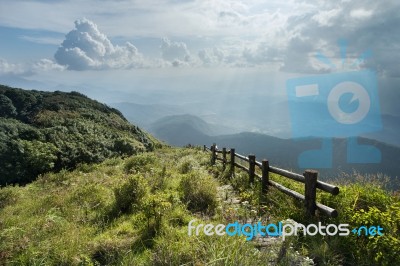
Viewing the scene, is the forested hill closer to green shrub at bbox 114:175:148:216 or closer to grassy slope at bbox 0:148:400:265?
grassy slope at bbox 0:148:400:265

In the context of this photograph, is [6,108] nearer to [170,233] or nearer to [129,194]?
[129,194]

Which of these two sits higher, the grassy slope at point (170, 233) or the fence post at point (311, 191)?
the fence post at point (311, 191)

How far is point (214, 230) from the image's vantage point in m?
5.96

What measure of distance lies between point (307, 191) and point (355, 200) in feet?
3.20

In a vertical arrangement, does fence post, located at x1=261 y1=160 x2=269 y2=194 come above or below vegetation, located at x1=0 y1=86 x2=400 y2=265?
above

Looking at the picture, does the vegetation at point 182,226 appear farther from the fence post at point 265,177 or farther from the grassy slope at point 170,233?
the fence post at point 265,177

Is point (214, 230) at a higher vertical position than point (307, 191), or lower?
lower

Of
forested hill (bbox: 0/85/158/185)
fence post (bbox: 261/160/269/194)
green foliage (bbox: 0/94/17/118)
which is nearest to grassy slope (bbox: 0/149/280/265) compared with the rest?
fence post (bbox: 261/160/269/194)

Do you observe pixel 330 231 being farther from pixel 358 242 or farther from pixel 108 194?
pixel 108 194

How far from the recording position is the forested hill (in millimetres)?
24828

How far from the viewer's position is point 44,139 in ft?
97.6

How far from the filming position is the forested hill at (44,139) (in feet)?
81.5

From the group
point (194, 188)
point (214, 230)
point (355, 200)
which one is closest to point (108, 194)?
point (194, 188)

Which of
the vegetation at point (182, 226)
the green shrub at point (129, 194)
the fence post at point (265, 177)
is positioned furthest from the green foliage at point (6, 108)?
the fence post at point (265, 177)
